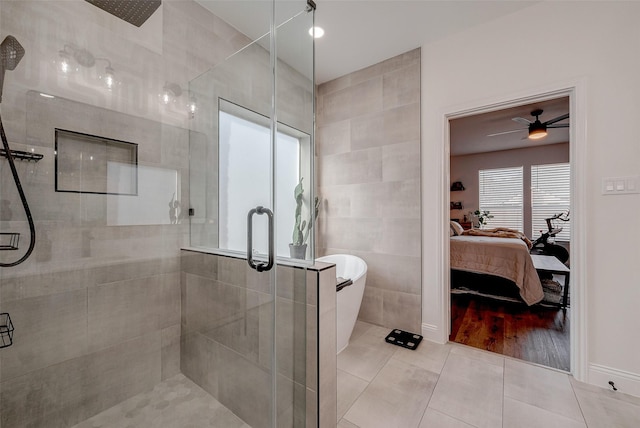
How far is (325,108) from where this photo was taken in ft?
10.2

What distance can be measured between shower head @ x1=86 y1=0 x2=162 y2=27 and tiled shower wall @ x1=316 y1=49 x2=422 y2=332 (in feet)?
6.08

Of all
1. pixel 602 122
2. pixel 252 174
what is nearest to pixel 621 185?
pixel 602 122

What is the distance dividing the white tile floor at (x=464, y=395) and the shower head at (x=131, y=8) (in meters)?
2.61

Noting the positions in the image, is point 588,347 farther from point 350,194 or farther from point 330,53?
point 330,53

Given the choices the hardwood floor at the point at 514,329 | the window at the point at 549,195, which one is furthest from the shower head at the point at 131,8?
the window at the point at 549,195

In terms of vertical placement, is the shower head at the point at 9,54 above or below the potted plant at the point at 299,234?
above

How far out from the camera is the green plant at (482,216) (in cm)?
628

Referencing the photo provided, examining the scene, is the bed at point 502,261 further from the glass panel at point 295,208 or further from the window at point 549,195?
the window at point 549,195

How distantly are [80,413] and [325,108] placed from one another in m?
3.14

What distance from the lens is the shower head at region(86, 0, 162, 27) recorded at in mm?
1441

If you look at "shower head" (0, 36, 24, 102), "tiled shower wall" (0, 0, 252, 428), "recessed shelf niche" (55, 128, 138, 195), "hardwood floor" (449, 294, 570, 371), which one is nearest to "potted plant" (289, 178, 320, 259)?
"tiled shower wall" (0, 0, 252, 428)

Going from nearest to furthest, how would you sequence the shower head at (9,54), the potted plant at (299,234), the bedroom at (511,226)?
the shower head at (9,54) → the potted plant at (299,234) → the bedroom at (511,226)

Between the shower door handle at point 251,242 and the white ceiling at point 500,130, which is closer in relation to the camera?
the shower door handle at point 251,242

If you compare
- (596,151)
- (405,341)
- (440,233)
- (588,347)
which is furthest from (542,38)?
(405,341)
